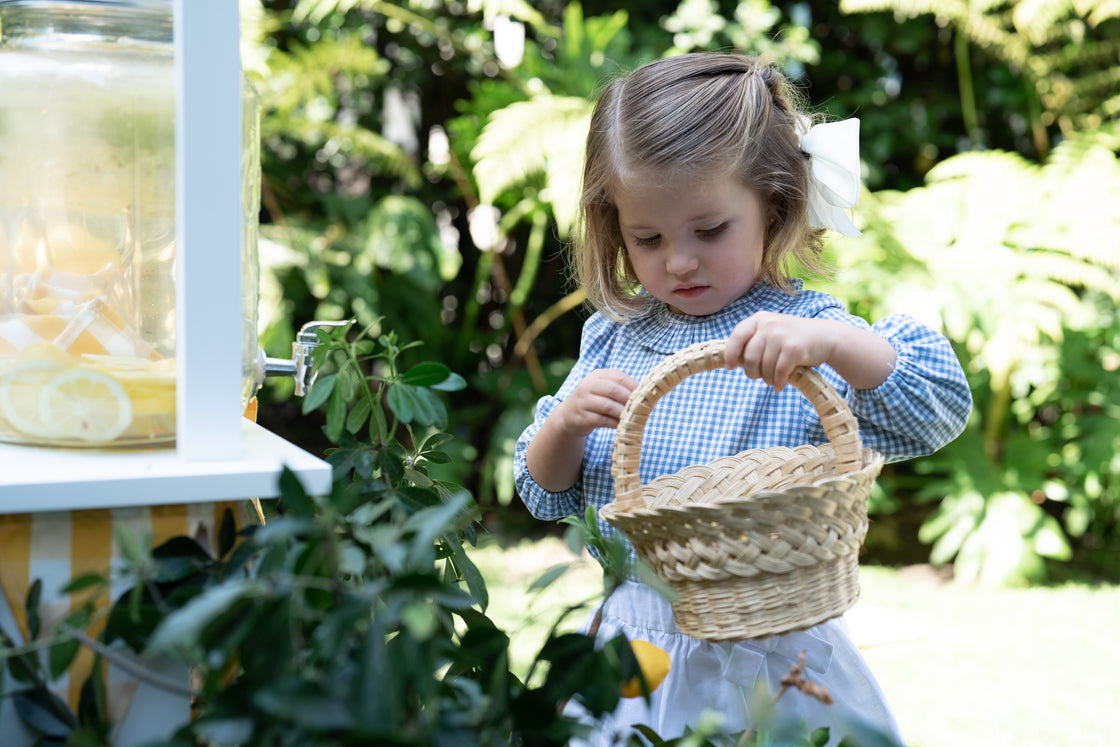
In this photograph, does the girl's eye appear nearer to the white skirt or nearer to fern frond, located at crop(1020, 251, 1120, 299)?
the white skirt

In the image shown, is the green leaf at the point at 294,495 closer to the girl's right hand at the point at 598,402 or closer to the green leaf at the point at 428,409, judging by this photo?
the green leaf at the point at 428,409

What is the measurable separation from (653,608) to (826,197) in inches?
22.4

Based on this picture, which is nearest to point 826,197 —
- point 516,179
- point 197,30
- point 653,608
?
point 653,608

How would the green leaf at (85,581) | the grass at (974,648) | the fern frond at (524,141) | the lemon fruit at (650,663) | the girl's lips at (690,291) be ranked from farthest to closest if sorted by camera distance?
the fern frond at (524,141)
the grass at (974,648)
the girl's lips at (690,291)
the lemon fruit at (650,663)
the green leaf at (85,581)

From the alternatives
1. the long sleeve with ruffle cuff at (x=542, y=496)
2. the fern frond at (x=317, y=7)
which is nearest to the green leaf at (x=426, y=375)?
the long sleeve with ruffle cuff at (x=542, y=496)

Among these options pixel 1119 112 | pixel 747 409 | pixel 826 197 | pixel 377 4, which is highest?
pixel 377 4

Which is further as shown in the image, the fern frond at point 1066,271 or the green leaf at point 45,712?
the fern frond at point 1066,271

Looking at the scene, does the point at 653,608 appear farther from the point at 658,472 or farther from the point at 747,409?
the point at 747,409

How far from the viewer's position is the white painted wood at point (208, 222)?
663 millimetres

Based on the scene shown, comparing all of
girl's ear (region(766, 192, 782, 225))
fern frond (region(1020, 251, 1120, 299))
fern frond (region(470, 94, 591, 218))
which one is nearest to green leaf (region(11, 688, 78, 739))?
girl's ear (region(766, 192, 782, 225))

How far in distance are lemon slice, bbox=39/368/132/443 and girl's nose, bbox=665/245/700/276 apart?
621 millimetres

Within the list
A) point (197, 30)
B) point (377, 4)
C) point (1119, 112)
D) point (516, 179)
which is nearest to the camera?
point (197, 30)

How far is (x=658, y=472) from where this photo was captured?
1200 mm

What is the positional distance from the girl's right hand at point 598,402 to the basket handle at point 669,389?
10 cm
